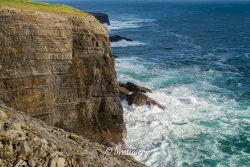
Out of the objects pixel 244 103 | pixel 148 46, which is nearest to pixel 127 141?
pixel 244 103

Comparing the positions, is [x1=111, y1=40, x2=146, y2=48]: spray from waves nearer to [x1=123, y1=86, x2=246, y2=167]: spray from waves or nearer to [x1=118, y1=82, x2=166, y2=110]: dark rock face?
[x1=118, y1=82, x2=166, y2=110]: dark rock face

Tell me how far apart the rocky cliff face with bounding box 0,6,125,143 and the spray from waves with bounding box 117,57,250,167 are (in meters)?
3.47

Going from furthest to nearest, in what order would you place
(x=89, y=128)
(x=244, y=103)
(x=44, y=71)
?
(x=244, y=103) < (x=89, y=128) < (x=44, y=71)

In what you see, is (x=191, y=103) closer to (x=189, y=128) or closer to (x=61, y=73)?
(x=189, y=128)

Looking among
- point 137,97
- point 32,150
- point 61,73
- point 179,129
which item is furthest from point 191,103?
point 32,150

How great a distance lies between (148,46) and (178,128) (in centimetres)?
4404

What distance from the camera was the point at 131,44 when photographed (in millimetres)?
74562

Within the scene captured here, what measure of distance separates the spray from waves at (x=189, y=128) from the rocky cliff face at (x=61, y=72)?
137 inches

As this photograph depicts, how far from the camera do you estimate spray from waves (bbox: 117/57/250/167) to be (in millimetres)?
24281

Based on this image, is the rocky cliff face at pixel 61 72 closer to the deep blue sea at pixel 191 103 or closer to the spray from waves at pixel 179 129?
the spray from waves at pixel 179 129

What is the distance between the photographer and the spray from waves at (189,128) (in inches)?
956

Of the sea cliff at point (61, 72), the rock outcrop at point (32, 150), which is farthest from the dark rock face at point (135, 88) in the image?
the rock outcrop at point (32, 150)

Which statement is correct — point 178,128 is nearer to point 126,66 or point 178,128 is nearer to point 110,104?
point 110,104

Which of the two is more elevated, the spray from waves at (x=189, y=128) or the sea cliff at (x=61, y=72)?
the sea cliff at (x=61, y=72)
